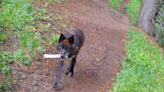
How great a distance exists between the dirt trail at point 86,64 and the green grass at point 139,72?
399 millimetres

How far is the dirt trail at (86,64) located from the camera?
4994 mm

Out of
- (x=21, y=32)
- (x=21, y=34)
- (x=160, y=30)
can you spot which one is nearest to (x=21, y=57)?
(x=21, y=34)

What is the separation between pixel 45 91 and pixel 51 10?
5424 mm

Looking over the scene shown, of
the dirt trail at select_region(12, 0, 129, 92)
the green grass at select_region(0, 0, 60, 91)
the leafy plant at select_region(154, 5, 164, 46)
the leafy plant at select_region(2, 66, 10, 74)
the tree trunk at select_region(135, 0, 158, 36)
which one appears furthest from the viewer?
the tree trunk at select_region(135, 0, 158, 36)

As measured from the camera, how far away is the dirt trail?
197 inches

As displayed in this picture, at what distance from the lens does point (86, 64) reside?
688 cm

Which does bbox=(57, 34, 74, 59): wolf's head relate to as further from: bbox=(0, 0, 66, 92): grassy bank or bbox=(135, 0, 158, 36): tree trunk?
bbox=(135, 0, 158, 36): tree trunk

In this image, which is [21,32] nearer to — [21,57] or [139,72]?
[21,57]

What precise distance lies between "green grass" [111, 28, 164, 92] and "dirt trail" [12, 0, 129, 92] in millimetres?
399

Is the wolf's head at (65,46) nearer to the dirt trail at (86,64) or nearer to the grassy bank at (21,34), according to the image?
the dirt trail at (86,64)

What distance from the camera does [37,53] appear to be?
5824mm

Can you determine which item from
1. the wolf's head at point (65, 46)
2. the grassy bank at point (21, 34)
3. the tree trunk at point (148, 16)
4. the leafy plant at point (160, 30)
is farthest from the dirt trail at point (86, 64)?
the leafy plant at point (160, 30)

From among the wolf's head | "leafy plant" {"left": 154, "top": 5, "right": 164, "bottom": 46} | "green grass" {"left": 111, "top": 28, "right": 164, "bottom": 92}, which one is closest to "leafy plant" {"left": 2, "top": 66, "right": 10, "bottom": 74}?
the wolf's head

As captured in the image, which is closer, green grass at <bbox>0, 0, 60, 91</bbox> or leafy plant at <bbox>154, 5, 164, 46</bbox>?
green grass at <bbox>0, 0, 60, 91</bbox>
